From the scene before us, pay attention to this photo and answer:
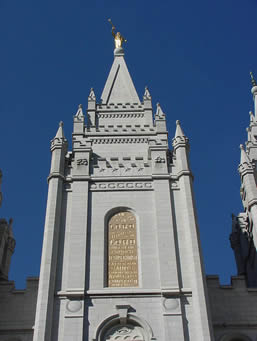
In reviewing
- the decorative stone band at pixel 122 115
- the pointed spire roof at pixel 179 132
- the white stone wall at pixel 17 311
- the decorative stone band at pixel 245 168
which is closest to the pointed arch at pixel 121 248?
the white stone wall at pixel 17 311

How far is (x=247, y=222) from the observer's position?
95.3 feet

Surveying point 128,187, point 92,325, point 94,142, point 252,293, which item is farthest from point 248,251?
point 92,325

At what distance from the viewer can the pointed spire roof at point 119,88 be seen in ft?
120

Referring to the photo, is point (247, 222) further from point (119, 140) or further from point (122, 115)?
point (122, 115)

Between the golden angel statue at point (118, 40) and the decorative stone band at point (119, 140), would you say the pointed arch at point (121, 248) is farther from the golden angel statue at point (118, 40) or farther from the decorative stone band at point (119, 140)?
the golden angel statue at point (118, 40)

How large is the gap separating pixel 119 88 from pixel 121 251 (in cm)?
1829

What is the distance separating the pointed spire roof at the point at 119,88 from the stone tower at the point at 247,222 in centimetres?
886

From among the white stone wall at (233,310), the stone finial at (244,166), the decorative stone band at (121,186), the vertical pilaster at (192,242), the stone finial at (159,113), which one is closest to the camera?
the vertical pilaster at (192,242)

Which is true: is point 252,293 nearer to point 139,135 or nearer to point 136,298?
point 136,298

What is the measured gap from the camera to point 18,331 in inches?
833

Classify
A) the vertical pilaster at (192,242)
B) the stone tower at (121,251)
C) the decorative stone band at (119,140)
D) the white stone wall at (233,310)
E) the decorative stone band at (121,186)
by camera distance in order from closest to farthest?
the vertical pilaster at (192,242)
the stone tower at (121,251)
the white stone wall at (233,310)
the decorative stone band at (121,186)
the decorative stone band at (119,140)

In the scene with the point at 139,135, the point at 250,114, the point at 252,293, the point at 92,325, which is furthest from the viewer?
the point at 250,114

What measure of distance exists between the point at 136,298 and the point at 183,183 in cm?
650

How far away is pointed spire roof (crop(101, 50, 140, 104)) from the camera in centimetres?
3647
